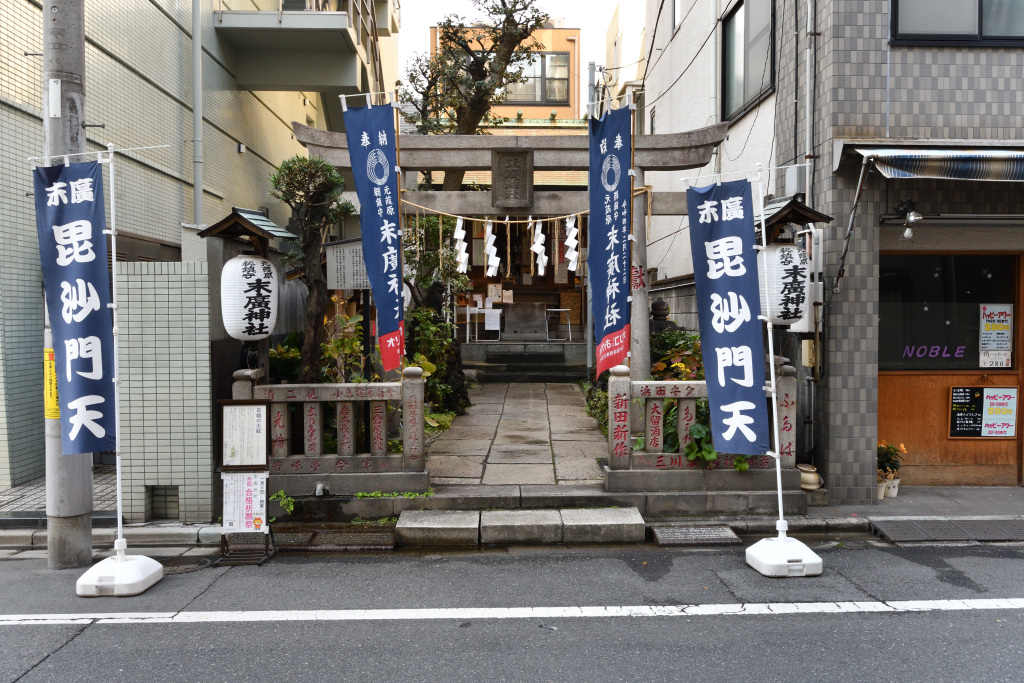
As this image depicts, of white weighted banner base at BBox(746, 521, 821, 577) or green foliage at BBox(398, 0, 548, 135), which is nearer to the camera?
white weighted banner base at BBox(746, 521, 821, 577)

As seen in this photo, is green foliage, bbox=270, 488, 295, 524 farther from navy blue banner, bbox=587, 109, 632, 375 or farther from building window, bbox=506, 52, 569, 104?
building window, bbox=506, 52, 569, 104

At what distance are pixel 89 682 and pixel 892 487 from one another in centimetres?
928

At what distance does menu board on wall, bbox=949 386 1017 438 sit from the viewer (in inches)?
384

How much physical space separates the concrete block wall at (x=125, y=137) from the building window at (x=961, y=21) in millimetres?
11630

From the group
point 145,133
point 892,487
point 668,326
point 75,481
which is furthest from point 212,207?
point 892,487

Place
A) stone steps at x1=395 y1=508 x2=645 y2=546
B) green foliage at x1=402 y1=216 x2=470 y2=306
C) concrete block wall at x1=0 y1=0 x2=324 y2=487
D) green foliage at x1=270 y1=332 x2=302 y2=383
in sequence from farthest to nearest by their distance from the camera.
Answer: green foliage at x1=402 y1=216 x2=470 y2=306
green foliage at x1=270 y1=332 x2=302 y2=383
concrete block wall at x1=0 y1=0 x2=324 y2=487
stone steps at x1=395 y1=508 x2=645 y2=546

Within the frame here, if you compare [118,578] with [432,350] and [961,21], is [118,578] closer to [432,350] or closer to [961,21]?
[432,350]

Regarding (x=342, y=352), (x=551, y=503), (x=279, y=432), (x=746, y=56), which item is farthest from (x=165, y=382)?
(x=746, y=56)

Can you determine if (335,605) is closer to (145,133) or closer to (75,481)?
(75,481)

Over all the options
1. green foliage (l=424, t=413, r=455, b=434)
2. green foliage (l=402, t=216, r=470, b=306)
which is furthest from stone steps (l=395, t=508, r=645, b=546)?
green foliage (l=402, t=216, r=470, b=306)

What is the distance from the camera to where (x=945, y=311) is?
980 cm

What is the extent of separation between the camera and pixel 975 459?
386 inches

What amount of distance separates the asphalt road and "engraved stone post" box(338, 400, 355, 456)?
1.55 m

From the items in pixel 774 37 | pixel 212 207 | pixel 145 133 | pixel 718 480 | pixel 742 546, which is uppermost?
pixel 774 37
